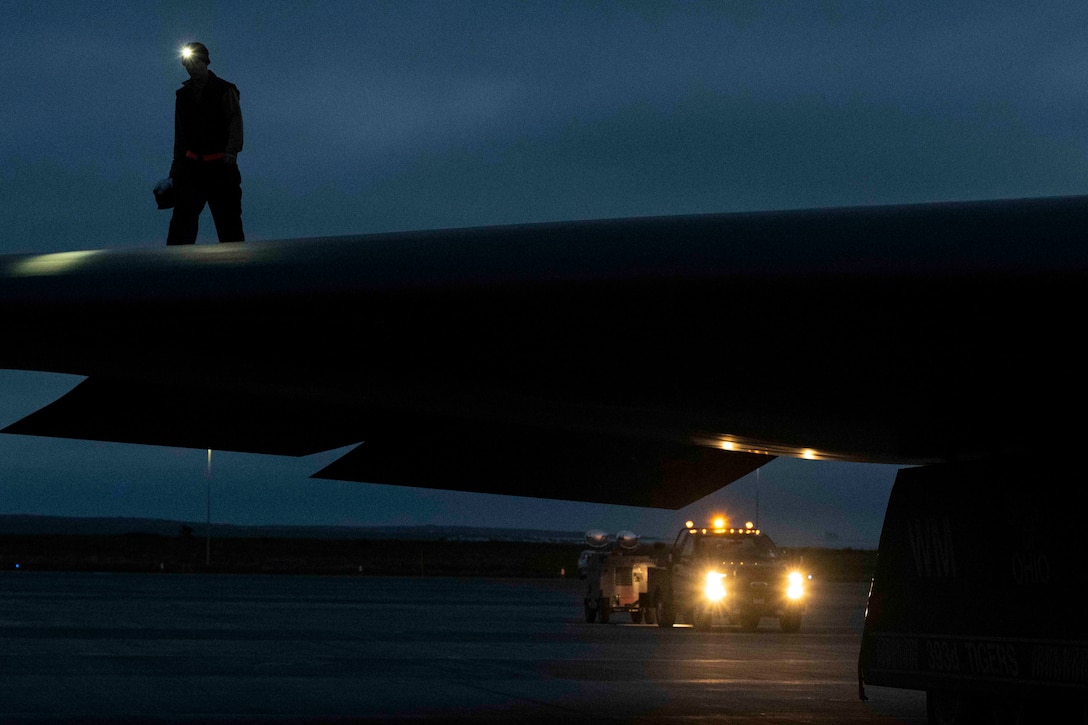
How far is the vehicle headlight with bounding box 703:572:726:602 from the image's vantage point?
95.2 feet

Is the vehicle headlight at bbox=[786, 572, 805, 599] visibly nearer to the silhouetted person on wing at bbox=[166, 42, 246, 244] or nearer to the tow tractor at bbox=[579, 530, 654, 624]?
the tow tractor at bbox=[579, 530, 654, 624]

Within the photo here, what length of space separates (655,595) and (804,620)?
6339 mm

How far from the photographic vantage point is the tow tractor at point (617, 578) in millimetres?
31406

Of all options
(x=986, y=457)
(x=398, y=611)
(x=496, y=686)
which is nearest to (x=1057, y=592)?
(x=986, y=457)

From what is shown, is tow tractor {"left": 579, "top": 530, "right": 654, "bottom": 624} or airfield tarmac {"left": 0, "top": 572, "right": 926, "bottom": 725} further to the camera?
tow tractor {"left": 579, "top": 530, "right": 654, "bottom": 624}

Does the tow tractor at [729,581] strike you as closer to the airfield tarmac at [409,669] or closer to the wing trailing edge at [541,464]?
the airfield tarmac at [409,669]

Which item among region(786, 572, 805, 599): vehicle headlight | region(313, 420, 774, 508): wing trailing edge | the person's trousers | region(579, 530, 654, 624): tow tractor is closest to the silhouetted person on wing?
the person's trousers

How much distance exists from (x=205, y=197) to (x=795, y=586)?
20837 mm

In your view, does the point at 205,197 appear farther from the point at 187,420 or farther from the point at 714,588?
the point at 714,588

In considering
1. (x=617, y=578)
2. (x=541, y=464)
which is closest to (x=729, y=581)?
(x=617, y=578)

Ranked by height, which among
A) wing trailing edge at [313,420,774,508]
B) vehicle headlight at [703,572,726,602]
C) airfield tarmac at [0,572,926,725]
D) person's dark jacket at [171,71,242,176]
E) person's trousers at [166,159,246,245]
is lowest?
airfield tarmac at [0,572,926,725]

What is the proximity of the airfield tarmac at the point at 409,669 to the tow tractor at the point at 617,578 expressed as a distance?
67 centimetres

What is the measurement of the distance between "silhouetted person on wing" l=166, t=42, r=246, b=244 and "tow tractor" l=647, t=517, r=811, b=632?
65.2ft

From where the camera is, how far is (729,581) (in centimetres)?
2898
